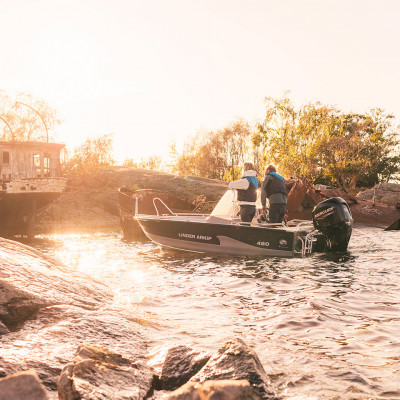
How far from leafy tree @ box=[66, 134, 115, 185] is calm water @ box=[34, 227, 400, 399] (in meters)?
25.9

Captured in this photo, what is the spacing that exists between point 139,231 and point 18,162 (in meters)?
13.7

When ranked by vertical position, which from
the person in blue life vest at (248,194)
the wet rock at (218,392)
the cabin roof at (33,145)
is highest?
the cabin roof at (33,145)

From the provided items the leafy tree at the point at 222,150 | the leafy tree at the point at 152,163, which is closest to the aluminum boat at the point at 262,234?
the leafy tree at the point at 222,150

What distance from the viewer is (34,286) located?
196 inches

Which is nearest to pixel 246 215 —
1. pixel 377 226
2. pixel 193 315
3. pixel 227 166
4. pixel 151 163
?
pixel 193 315

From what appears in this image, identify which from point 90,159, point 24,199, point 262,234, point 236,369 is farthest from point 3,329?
point 90,159

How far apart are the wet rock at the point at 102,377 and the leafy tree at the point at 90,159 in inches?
1350

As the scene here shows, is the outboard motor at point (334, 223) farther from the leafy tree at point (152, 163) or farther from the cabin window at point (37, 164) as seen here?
the leafy tree at point (152, 163)

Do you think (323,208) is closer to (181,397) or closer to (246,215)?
(246,215)

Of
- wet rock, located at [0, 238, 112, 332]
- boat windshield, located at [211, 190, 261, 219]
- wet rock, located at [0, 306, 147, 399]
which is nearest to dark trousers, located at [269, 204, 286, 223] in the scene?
boat windshield, located at [211, 190, 261, 219]

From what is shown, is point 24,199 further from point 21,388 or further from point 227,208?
point 21,388

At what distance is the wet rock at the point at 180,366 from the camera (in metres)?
3.38

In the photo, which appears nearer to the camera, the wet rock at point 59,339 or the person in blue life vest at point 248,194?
the wet rock at point 59,339

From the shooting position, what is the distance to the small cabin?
2867 centimetres
